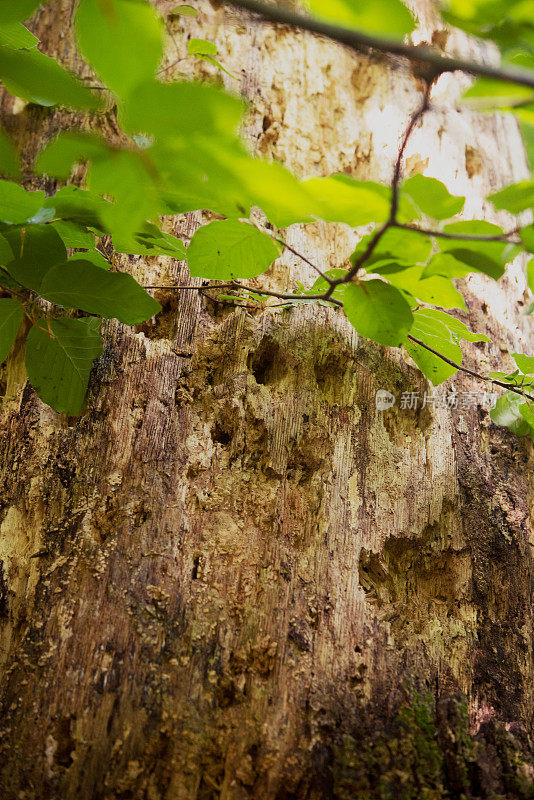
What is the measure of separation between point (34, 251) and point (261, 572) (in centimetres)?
93

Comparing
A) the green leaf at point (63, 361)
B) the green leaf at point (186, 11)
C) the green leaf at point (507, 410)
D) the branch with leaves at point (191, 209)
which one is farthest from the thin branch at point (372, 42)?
the green leaf at point (186, 11)

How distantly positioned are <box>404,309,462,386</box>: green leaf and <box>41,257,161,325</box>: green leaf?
2.25 ft

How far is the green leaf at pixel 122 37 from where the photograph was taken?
683 mm

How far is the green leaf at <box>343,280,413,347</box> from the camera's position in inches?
48.1

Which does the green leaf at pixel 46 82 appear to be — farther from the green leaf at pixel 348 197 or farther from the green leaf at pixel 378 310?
the green leaf at pixel 378 310

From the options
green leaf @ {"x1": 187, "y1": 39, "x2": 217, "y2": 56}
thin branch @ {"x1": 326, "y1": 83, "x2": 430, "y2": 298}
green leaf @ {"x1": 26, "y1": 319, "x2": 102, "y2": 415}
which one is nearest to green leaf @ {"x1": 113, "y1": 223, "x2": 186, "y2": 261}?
green leaf @ {"x1": 26, "y1": 319, "x2": 102, "y2": 415}

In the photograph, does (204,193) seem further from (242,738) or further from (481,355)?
(481,355)

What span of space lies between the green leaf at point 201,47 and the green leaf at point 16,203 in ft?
3.49

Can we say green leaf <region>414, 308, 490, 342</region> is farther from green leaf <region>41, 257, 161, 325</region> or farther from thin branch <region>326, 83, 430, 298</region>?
green leaf <region>41, 257, 161, 325</region>

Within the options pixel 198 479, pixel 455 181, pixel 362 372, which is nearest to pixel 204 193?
pixel 198 479

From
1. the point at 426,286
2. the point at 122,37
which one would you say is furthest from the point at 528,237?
the point at 122,37

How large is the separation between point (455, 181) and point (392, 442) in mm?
1180

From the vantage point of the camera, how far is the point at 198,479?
1.42 metres

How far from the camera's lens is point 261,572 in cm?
135
